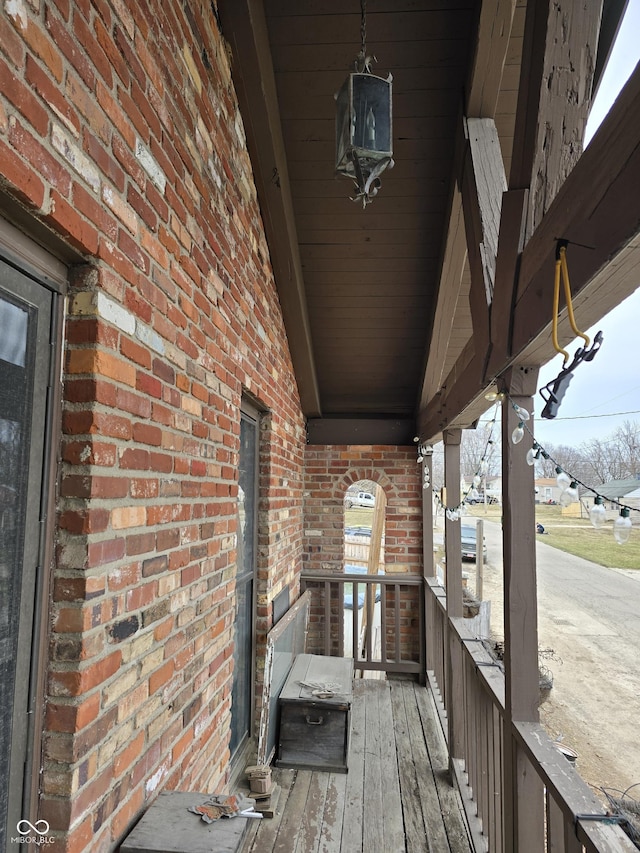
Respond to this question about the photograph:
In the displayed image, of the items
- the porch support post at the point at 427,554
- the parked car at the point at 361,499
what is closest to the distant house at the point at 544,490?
the porch support post at the point at 427,554

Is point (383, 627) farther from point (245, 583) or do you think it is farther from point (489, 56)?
point (489, 56)

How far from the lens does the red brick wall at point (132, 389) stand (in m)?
1.06

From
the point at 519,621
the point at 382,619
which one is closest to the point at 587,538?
the point at 519,621

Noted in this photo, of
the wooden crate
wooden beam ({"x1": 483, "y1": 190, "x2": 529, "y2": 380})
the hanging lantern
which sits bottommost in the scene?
the wooden crate

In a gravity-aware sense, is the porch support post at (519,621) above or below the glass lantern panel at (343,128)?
below

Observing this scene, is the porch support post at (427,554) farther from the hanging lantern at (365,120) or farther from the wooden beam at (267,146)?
the hanging lantern at (365,120)

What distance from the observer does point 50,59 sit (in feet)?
3.26

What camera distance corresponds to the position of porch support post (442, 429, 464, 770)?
11.0 ft

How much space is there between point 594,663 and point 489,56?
823cm

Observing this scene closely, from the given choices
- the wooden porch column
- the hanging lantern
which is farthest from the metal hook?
the wooden porch column

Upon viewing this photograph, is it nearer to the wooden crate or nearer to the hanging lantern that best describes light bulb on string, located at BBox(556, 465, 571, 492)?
the hanging lantern

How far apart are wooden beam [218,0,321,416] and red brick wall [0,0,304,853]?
144 millimetres

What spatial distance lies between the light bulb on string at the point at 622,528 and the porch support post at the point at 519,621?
57cm

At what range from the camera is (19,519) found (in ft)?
3.41
